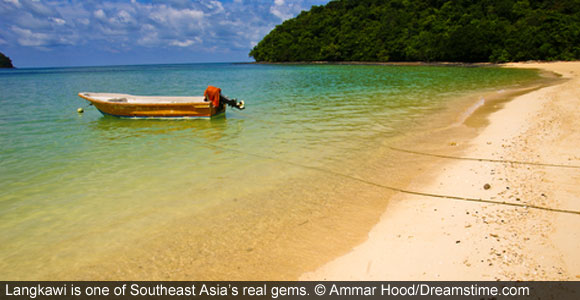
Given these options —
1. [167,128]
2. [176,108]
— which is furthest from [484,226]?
[176,108]

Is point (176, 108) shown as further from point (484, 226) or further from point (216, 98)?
point (484, 226)

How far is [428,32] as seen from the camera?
94.8 m

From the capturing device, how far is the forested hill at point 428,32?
63.9 m

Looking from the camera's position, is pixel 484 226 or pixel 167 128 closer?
pixel 484 226

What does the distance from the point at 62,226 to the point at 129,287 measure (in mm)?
2281

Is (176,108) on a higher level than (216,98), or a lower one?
lower

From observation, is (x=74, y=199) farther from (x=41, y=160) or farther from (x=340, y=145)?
(x=340, y=145)

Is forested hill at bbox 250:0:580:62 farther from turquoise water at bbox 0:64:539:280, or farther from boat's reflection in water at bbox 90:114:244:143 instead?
boat's reflection in water at bbox 90:114:244:143
